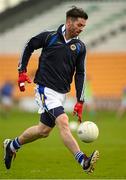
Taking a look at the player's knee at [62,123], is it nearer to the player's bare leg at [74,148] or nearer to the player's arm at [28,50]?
the player's bare leg at [74,148]

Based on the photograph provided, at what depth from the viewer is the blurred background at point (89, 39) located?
36531 mm

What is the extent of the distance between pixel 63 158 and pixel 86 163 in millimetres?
3751

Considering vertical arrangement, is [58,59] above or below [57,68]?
above

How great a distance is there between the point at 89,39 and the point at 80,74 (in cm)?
2672

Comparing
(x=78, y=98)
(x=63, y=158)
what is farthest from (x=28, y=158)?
(x=78, y=98)

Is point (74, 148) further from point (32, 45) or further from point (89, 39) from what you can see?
point (89, 39)

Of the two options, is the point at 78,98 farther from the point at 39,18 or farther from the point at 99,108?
the point at 39,18

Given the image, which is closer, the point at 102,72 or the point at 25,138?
the point at 25,138

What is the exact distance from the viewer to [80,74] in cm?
1150

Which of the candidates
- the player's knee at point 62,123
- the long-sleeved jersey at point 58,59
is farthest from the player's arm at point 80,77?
the player's knee at point 62,123

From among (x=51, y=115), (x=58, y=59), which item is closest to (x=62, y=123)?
→ (x=51, y=115)

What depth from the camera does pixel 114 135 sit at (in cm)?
2070

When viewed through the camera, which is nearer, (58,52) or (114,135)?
(58,52)

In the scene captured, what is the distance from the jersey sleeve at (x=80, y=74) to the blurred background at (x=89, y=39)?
77.5 ft
